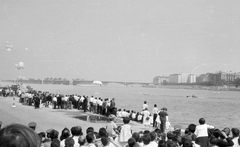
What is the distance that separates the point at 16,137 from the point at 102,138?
16.2ft

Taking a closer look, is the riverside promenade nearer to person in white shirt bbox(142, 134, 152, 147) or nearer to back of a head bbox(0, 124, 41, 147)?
person in white shirt bbox(142, 134, 152, 147)

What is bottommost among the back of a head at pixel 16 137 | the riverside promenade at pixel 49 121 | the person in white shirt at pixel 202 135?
the riverside promenade at pixel 49 121

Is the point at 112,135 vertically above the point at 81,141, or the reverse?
the point at 81,141

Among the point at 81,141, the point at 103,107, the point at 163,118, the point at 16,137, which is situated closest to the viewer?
the point at 16,137

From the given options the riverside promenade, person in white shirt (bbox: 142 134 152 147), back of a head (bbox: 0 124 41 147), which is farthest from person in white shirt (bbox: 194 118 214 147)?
the riverside promenade

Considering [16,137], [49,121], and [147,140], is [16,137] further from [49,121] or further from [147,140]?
[49,121]

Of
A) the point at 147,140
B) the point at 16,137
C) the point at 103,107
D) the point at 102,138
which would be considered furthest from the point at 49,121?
the point at 16,137

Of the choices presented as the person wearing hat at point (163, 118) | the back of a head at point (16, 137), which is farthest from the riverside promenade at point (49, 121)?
the back of a head at point (16, 137)

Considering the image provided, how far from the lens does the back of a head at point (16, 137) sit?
1.66 m

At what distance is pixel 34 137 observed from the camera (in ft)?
5.62

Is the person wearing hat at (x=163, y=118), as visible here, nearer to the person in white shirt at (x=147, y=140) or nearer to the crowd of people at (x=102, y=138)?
the crowd of people at (x=102, y=138)

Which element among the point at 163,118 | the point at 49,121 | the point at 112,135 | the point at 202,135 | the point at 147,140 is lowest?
the point at 49,121

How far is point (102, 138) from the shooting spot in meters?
6.47

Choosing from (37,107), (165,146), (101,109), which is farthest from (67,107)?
(165,146)
